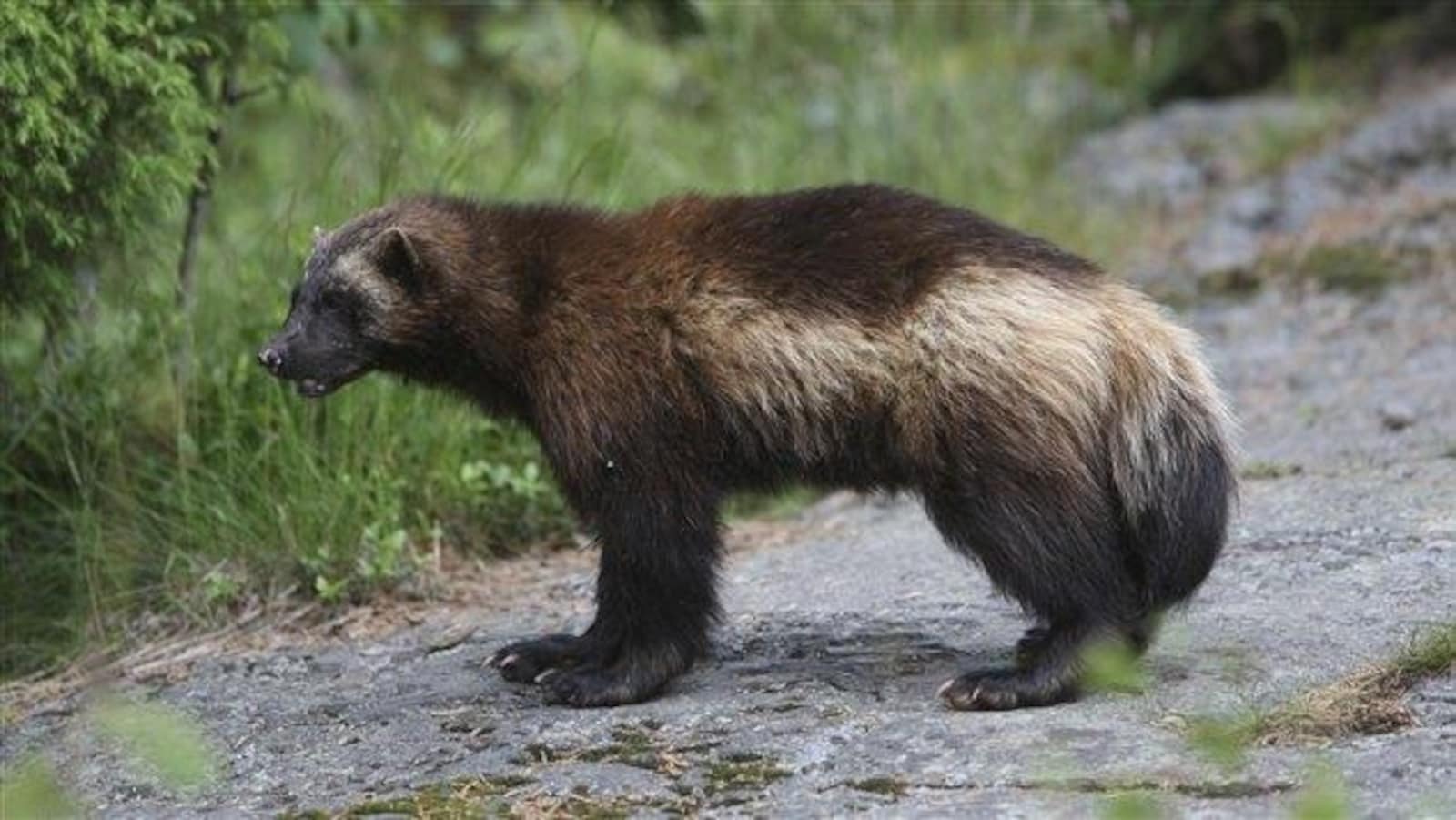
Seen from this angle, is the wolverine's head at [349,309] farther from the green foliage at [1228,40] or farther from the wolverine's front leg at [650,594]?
the green foliage at [1228,40]

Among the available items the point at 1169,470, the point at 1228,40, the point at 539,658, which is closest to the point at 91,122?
the point at 539,658

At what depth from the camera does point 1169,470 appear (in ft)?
15.0

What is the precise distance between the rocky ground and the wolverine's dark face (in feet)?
2.57

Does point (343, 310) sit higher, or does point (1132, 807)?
point (343, 310)

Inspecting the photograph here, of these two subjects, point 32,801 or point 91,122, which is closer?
point 32,801

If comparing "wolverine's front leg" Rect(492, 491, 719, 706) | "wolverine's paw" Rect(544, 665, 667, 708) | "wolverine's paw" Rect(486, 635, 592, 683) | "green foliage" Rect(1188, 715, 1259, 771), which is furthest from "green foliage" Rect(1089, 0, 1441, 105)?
"green foliage" Rect(1188, 715, 1259, 771)

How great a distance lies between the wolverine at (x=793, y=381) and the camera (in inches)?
178

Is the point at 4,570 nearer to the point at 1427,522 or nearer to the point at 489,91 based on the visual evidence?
the point at 1427,522

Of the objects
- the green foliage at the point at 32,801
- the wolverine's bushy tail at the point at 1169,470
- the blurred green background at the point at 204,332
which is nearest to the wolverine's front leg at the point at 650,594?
the wolverine's bushy tail at the point at 1169,470

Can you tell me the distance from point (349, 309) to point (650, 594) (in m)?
0.98

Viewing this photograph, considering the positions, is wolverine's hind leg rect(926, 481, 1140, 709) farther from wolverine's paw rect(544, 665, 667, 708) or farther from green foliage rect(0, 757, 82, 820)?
green foliage rect(0, 757, 82, 820)

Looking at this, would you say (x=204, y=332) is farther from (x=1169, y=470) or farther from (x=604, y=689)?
(x=1169, y=470)

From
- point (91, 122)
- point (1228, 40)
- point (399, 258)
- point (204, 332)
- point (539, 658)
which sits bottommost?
point (539, 658)

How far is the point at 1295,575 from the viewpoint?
213 inches
